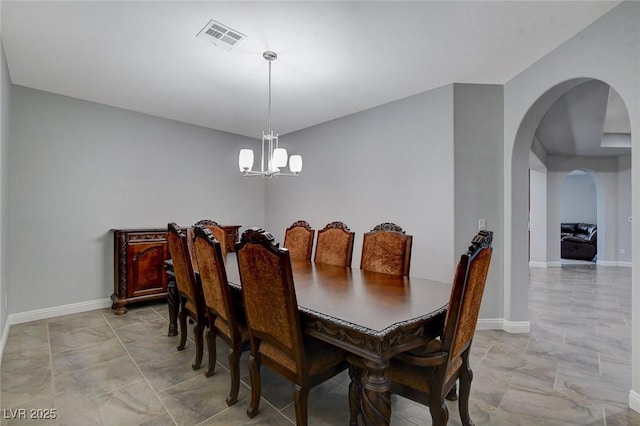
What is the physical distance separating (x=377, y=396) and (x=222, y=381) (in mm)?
1383

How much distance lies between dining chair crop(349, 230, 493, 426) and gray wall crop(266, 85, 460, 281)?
5.79 ft

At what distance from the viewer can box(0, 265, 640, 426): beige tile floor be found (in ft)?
5.96

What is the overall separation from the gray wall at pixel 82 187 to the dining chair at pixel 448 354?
3.79 metres

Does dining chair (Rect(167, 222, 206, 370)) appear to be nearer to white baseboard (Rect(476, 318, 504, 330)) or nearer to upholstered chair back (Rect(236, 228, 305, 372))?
upholstered chair back (Rect(236, 228, 305, 372))

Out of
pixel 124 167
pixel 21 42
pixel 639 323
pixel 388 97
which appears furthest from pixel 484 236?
pixel 124 167

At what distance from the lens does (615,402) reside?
195 centimetres

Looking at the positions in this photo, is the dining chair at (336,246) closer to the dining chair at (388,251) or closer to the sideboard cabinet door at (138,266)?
the dining chair at (388,251)

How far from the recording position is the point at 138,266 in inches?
147

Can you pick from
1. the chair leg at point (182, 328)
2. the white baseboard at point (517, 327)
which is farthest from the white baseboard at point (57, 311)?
the white baseboard at point (517, 327)

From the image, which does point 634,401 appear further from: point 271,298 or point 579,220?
point 579,220

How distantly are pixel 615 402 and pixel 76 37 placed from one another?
4718mm

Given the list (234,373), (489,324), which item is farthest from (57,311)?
(489,324)

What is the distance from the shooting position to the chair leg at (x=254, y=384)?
1.75m

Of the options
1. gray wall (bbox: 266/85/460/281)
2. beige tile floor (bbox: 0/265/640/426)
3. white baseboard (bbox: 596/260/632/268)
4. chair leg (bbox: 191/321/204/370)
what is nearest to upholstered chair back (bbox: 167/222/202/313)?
chair leg (bbox: 191/321/204/370)
